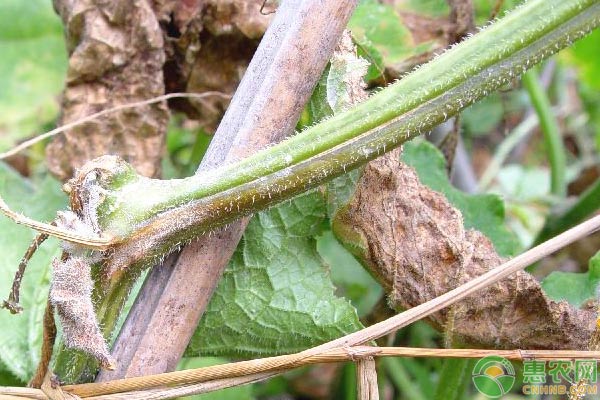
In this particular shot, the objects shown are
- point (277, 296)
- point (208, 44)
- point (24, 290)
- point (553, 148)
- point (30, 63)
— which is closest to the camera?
point (277, 296)

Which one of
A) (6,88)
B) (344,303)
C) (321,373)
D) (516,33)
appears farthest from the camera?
(321,373)

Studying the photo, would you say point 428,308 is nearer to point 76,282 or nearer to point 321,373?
point 76,282

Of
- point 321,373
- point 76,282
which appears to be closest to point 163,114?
point 76,282

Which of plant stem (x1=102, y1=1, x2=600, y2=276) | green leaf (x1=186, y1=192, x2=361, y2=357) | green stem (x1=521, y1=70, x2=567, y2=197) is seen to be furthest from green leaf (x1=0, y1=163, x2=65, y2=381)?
green stem (x1=521, y1=70, x2=567, y2=197)

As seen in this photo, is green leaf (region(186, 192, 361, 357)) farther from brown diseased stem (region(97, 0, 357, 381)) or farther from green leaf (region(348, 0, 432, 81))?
green leaf (region(348, 0, 432, 81))

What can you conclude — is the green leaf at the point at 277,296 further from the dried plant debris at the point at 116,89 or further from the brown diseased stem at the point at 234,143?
the dried plant debris at the point at 116,89

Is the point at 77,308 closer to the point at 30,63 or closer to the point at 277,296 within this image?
the point at 277,296

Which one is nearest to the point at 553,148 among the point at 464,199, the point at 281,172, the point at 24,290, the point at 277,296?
the point at 464,199
